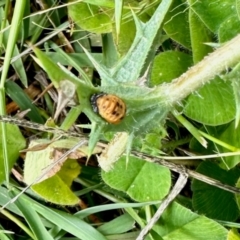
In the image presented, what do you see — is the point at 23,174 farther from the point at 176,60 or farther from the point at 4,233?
the point at 176,60

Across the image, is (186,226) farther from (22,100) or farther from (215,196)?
(22,100)

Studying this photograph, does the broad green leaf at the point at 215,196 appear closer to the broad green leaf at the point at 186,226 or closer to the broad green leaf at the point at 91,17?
the broad green leaf at the point at 186,226

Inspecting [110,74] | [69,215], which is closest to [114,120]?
[110,74]

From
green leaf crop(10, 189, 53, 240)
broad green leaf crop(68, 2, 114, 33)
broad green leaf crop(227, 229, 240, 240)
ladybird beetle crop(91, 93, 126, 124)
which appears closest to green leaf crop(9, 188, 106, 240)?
green leaf crop(10, 189, 53, 240)

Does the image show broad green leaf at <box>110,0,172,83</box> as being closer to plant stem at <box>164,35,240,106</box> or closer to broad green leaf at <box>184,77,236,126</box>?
plant stem at <box>164,35,240,106</box>

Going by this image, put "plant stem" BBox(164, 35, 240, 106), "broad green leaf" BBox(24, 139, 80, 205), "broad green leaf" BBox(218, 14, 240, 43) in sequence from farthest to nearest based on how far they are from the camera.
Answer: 1. "broad green leaf" BBox(24, 139, 80, 205)
2. "broad green leaf" BBox(218, 14, 240, 43)
3. "plant stem" BBox(164, 35, 240, 106)

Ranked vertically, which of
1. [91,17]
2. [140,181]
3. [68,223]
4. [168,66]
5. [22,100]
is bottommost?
[68,223]

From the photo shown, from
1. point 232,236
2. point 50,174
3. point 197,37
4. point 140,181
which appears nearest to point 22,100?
point 50,174
